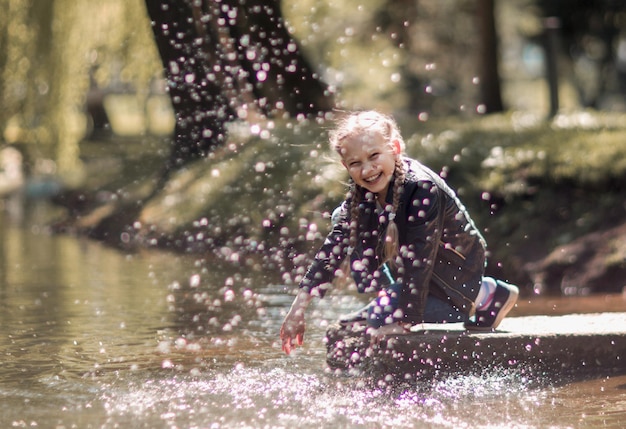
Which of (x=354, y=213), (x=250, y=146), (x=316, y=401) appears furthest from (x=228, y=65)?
(x=316, y=401)

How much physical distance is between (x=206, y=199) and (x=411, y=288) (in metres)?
7.69

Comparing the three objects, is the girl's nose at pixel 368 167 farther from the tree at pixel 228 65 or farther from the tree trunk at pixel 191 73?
the tree trunk at pixel 191 73

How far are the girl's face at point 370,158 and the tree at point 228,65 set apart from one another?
809cm

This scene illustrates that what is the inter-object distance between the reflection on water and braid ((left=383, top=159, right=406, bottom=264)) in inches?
24.2

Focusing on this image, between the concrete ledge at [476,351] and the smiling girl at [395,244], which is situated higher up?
the smiling girl at [395,244]

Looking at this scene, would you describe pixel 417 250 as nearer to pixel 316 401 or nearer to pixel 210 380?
pixel 316 401

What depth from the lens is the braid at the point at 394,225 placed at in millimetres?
5270

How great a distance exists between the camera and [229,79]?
45.9 feet

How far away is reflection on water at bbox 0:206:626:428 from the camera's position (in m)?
4.62

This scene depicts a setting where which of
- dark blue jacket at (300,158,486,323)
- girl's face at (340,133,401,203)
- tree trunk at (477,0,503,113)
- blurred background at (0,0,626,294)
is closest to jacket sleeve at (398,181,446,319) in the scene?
dark blue jacket at (300,158,486,323)

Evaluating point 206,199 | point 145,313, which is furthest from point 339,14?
point 145,313

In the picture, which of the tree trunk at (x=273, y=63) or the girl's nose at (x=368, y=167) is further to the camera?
the tree trunk at (x=273, y=63)

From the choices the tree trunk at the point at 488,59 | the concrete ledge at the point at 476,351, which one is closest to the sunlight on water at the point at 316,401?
the concrete ledge at the point at 476,351

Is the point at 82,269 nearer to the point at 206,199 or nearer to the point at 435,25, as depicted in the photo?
the point at 206,199
